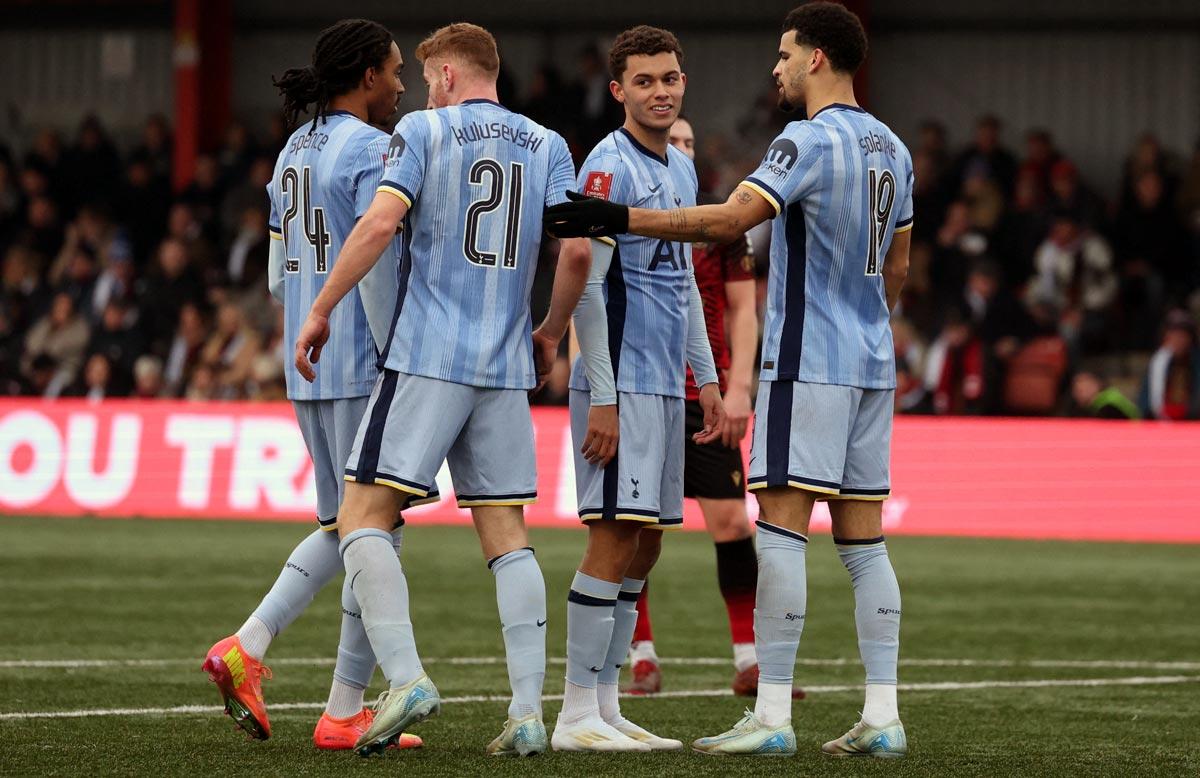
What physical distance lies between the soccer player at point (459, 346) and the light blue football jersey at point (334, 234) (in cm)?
27

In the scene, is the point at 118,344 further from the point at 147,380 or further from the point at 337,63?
the point at 337,63

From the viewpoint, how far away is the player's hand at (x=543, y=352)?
572 centimetres

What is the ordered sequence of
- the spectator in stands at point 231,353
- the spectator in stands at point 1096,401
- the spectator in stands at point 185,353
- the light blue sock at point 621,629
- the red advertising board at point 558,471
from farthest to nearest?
the spectator in stands at point 185,353 → the spectator in stands at point 231,353 → the spectator in stands at point 1096,401 → the red advertising board at point 558,471 → the light blue sock at point 621,629

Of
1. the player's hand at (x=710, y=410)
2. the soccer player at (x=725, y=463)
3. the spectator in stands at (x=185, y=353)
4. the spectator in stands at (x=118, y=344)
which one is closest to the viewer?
the player's hand at (x=710, y=410)

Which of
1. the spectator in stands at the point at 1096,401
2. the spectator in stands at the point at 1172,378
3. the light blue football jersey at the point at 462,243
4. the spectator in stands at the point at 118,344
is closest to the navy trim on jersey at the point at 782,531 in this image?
the light blue football jersey at the point at 462,243

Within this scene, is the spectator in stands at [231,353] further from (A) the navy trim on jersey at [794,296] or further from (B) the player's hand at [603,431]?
(A) the navy trim on jersey at [794,296]

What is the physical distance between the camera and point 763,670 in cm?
563

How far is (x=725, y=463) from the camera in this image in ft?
25.3

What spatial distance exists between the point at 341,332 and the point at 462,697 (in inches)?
69.8

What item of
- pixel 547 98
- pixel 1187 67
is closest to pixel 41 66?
pixel 547 98

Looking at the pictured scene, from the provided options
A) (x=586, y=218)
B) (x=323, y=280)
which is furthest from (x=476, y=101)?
(x=323, y=280)

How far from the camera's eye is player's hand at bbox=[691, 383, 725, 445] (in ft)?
20.4

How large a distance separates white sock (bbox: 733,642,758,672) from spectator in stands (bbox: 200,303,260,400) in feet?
41.3

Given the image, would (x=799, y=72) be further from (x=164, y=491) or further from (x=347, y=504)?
(x=164, y=491)
